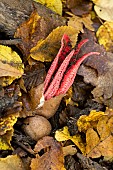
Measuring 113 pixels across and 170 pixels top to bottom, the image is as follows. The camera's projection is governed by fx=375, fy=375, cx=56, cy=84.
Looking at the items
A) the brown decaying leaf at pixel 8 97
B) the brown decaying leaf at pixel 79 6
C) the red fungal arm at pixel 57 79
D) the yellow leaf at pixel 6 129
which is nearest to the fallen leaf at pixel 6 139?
the yellow leaf at pixel 6 129

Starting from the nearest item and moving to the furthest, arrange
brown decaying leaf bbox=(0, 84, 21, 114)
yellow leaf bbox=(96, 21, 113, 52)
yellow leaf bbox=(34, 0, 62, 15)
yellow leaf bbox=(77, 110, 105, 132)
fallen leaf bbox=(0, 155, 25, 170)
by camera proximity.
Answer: fallen leaf bbox=(0, 155, 25, 170), brown decaying leaf bbox=(0, 84, 21, 114), yellow leaf bbox=(77, 110, 105, 132), yellow leaf bbox=(34, 0, 62, 15), yellow leaf bbox=(96, 21, 113, 52)

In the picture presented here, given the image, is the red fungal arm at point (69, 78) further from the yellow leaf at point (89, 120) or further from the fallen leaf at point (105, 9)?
the fallen leaf at point (105, 9)

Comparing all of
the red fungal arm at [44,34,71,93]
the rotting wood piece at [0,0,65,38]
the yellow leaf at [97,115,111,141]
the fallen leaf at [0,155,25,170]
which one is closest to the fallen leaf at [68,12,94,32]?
the rotting wood piece at [0,0,65,38]

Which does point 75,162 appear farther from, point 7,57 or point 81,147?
point 7,57

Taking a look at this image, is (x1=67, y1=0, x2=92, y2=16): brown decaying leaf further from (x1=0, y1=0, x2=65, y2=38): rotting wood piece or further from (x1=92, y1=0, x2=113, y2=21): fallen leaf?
(x1=0, y1=0, x2=65, y2=38): rotting wood piece

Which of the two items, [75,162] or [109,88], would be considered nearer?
[75,162]

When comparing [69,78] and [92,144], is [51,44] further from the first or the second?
[92,144]

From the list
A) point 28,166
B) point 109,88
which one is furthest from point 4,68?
point 109,88
